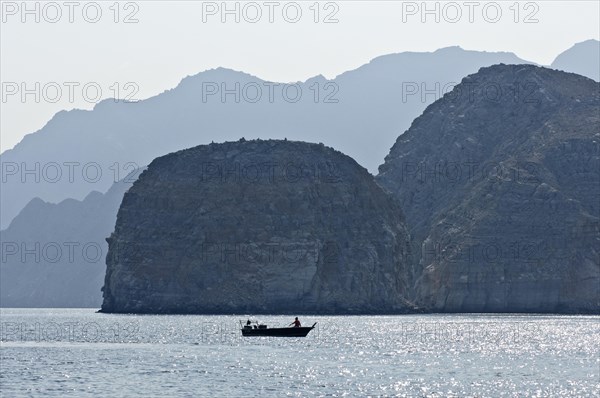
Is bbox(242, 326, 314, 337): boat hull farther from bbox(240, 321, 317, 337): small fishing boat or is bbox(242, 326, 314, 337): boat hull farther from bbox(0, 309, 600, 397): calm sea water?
bbox(0, 309, 600, 397): calm sea water

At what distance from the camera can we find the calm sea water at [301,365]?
97.8 metres

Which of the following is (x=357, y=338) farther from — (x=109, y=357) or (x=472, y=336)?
(x=109, y=357)

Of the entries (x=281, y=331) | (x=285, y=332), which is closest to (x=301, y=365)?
(x=285, y=332)

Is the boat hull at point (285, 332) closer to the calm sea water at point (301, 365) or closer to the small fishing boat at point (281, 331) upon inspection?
the small fishing boat at point (281, 331)

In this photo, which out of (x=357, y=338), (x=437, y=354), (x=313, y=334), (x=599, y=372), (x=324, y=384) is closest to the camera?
(x=324, y=384)

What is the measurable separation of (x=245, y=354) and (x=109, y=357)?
1598cm

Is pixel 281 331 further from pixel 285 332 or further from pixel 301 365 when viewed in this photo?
pixel 301 365

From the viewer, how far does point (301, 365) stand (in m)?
124

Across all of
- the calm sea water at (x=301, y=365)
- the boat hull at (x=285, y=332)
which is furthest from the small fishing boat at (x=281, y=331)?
the calm sea water at (x=301, y=365)

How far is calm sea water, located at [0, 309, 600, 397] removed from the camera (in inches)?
3851

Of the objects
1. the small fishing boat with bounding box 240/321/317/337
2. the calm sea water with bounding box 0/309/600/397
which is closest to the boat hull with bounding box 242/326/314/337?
the small fishing boat with bounding box 240/321/317/337

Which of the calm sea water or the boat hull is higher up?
the boat hull

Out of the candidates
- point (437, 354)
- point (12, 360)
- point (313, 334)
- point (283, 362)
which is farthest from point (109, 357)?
point (313, 334)

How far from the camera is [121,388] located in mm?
98312
